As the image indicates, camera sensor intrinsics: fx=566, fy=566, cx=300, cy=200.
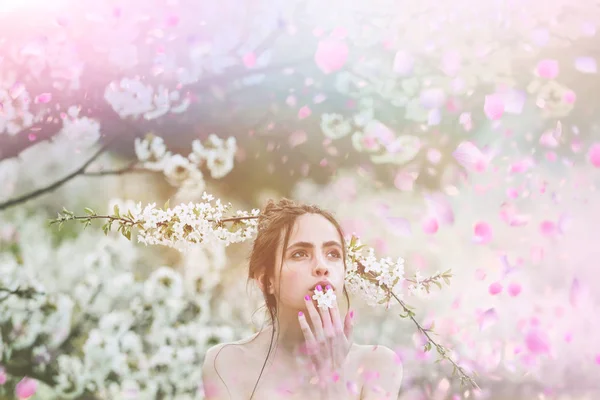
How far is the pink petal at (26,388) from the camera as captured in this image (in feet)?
5.78

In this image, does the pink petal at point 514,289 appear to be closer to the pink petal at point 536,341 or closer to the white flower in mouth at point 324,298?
the pink petal at point 536,341

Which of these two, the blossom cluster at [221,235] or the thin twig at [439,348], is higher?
the blossom cluster at [221,235]

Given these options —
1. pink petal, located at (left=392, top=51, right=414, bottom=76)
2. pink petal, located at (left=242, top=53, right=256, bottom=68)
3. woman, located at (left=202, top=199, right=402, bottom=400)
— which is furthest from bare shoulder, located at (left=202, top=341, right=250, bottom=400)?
pink petal, located at (left=392, top=51, right=414, bottom=76)

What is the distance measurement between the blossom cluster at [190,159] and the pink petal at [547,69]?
1.07 m

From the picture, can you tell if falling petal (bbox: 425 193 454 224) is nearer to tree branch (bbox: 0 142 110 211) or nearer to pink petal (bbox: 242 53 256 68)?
pink petal (bbox: 242 53 256 68)

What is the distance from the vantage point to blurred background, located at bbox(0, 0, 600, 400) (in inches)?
70.0

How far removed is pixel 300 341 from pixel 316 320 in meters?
0.12

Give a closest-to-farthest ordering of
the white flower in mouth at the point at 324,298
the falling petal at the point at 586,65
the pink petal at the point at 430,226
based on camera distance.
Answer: the white flower in mouth at the point at 324,298
the pink petal at the point at 430,226
the falling petal at the point at 586,65

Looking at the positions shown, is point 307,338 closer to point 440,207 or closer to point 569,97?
point 440,207

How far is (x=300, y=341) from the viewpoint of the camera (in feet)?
5.63

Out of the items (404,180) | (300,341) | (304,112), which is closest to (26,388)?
(300,341)

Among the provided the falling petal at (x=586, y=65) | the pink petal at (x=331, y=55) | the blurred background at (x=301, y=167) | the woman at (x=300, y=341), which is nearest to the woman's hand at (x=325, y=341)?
the woman at (x=300, y=341)

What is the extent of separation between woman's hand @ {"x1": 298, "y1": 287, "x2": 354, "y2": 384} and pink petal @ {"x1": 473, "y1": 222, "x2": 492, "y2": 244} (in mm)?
531

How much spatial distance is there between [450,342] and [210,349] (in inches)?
29.8
